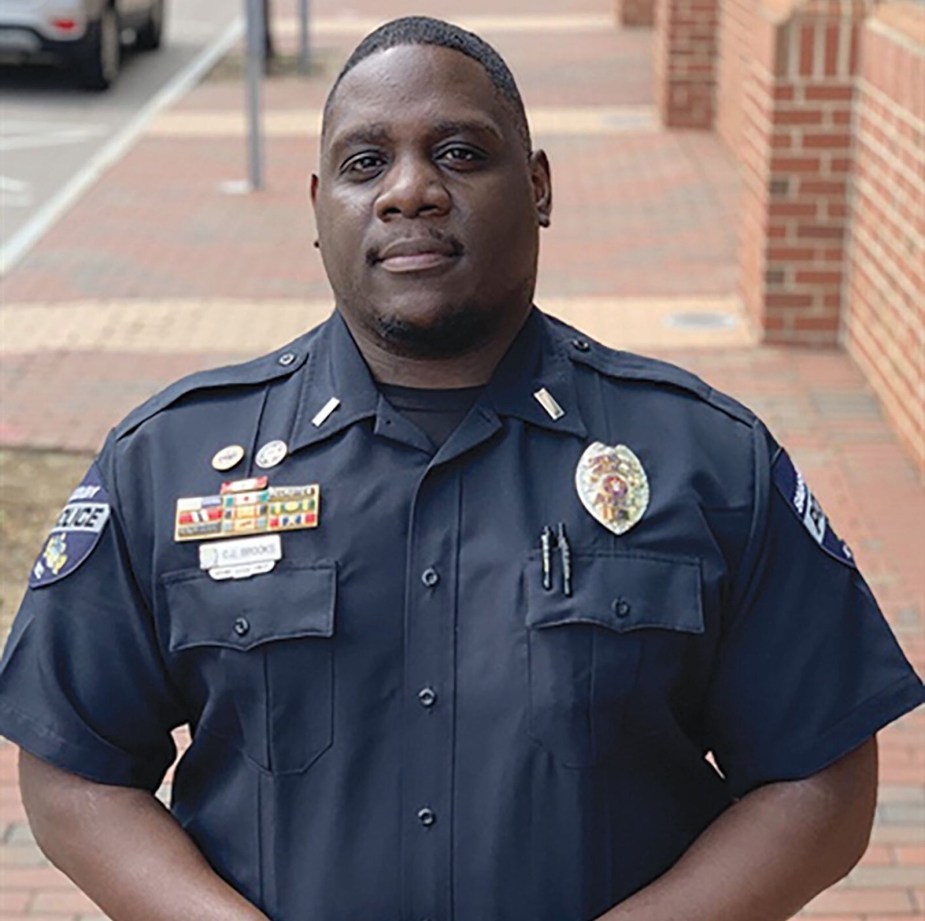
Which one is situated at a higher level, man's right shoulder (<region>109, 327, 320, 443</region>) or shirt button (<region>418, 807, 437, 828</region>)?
man's right shoulder (<region>109, 327, 320, 443</region>)

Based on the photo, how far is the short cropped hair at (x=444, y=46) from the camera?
1948 mm

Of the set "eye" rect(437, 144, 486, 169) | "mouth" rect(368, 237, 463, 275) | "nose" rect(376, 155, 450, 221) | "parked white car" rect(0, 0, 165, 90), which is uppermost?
"eye" rect(437, 144, 486, 169)

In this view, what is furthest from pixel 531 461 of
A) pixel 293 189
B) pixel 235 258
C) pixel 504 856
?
pixel 293 189

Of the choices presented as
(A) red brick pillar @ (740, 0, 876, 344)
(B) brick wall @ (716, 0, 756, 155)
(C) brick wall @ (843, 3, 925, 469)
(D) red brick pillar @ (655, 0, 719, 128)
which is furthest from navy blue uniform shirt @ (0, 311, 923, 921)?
(D) red brick pillar @ (655, 0, 719, 128)

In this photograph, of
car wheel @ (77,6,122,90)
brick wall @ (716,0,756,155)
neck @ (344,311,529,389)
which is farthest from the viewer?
car wheel @ (77,6,122,90)

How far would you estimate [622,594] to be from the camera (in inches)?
75.0

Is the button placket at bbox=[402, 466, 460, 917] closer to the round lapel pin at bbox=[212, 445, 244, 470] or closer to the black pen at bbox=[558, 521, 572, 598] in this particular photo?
the black pen at bbox=[558, 521, 572, 598]

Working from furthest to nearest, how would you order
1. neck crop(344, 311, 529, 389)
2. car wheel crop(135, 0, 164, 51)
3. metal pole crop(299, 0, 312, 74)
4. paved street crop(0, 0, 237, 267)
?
car wheel crop(135, 0, 164, 51) → metal pole crop(299, 0, 312, 74) → paved street crop(0, 0, 237, 267) → neck crop(344, 311, 529, 389)

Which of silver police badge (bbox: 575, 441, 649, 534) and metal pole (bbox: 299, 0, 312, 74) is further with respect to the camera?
metal pole (bbox: 299, 0, 312, 74)

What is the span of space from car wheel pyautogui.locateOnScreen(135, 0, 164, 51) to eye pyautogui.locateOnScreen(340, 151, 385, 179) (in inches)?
636

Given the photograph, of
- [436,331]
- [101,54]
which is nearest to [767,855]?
[436,331]

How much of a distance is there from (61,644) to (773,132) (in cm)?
625

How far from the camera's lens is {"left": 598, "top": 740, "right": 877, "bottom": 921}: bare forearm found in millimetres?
1926

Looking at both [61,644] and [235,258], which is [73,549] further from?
[235,258]
